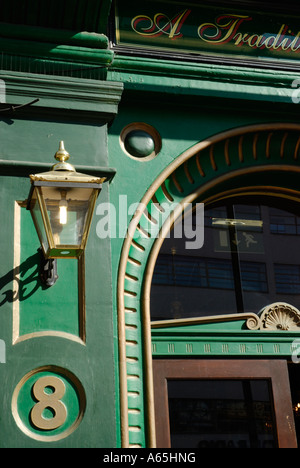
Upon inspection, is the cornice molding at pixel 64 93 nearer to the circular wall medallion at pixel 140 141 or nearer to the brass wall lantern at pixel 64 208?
the circular wall medallion at pixel 140 141

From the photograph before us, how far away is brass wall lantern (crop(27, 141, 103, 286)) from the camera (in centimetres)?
422

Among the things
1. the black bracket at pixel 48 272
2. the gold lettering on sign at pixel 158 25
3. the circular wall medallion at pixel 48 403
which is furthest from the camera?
the gold lettering on sign at pixel 158 25

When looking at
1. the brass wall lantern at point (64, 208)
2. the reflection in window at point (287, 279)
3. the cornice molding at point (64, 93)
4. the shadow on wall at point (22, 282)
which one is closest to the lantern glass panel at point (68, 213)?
the brass wall lantern at point (64, 208)

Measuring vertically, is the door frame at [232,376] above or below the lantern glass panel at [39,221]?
below

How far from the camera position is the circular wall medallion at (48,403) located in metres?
4.44

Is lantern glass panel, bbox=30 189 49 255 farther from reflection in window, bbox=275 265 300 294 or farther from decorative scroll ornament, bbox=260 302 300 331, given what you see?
reflection in window, bbox=275 265 300 294

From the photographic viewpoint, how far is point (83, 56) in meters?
5.29

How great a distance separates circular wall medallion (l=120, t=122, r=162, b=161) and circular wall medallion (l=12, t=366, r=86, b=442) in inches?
70.2

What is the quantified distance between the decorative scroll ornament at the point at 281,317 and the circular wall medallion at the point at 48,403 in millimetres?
1772

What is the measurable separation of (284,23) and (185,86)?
120 centimetres

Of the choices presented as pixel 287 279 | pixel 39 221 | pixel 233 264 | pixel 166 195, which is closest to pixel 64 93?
pixel 166 195

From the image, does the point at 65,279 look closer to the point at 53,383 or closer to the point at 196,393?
the point at 53,383

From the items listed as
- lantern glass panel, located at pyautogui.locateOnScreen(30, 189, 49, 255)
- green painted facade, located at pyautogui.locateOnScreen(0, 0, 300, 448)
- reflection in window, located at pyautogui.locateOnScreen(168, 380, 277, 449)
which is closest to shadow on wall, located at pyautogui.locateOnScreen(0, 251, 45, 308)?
green painted facade, located at pyautogui.locateOnScreen(0, 0, 300, 448)
